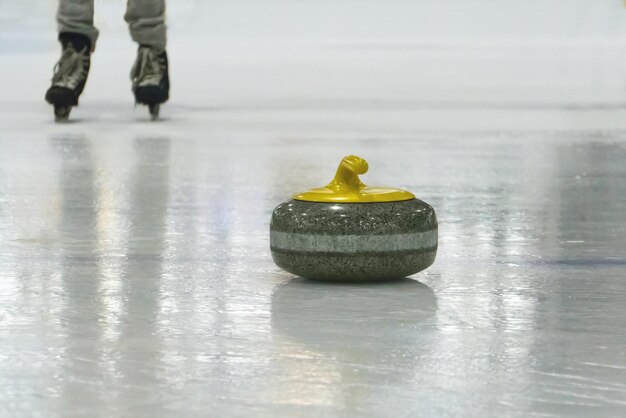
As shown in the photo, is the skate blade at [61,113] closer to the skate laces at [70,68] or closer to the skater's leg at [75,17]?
the skate laces at [70,68]

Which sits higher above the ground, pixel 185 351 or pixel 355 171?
pixel 355 171

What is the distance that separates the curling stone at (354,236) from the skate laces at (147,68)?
16.4 ft

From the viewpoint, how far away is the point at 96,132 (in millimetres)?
7297

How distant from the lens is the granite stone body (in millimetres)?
2906

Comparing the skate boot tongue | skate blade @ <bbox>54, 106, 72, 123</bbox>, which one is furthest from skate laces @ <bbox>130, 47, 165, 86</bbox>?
the skate boot tongue

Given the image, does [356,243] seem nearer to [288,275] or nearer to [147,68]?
[288,275]

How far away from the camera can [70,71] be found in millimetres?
7812

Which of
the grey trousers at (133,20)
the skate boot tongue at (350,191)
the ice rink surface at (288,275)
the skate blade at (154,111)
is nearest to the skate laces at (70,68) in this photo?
the grey trousers at (133,20)

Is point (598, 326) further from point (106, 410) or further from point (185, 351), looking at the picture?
point (106, 410)

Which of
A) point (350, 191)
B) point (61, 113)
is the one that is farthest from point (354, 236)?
point (61, 113)

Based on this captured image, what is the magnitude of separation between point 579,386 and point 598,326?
470 millimetres

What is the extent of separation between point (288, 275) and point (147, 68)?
5026mm

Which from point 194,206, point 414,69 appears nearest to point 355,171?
point 194,206

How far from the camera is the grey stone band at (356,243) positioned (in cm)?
291
